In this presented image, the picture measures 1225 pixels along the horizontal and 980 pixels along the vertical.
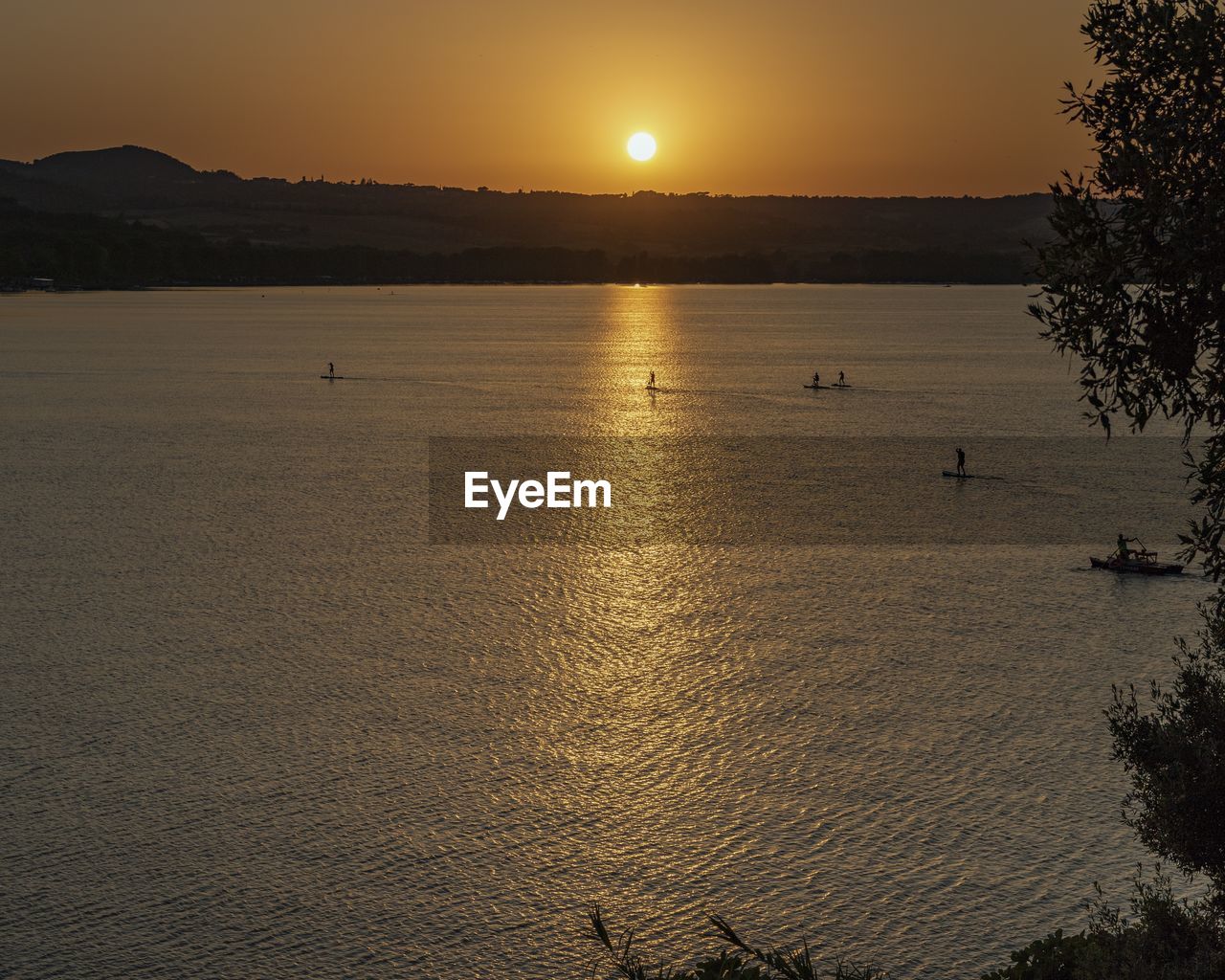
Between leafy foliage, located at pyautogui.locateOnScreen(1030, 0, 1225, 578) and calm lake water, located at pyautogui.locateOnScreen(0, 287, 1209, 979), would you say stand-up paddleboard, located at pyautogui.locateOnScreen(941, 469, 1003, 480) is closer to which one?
calm lake water, located at pyautogui.locateOnScreen(0, 287, 1209, 979)

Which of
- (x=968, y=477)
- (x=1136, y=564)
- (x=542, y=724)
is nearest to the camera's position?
(x=542, y=724)

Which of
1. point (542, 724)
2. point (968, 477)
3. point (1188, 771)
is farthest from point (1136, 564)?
point (1188, 771)

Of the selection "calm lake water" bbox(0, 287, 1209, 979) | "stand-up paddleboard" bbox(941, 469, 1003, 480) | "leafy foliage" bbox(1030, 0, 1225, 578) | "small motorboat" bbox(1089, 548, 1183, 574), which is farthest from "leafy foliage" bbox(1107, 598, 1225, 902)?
"stand-up paddleboard" bbox(941, 469, 1003, 480)

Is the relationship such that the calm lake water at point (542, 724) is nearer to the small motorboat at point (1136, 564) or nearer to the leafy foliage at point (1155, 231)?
the small motorboat at point (1136, 564)

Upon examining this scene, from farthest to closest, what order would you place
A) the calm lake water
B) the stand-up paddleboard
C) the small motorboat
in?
→ the stand-up paddleboard → the small motorboat → the calm lake water

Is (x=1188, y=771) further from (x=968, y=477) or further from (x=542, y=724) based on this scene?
(x=968, y=477)

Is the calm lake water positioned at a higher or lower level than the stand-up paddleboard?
lower

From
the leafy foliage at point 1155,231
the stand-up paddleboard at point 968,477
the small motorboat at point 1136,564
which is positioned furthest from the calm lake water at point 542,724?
the leafy foliage at point 1155,231
